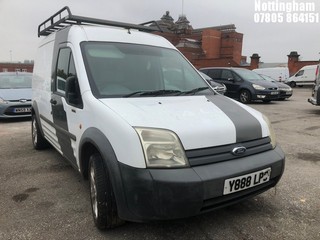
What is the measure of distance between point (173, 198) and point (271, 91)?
467 inches

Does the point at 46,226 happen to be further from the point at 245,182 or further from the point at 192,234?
the point at 245,182

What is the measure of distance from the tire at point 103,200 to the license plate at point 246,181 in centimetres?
97

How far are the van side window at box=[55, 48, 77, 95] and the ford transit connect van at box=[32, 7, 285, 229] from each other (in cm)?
1

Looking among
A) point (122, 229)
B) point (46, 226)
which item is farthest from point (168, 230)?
point (46, 226)

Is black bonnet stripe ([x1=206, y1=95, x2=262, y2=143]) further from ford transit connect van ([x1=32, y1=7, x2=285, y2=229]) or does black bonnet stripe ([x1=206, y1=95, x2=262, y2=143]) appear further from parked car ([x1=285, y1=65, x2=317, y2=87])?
parked car ([x1=285, y1=65, x2=317, y2=87])

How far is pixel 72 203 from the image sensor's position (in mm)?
3551

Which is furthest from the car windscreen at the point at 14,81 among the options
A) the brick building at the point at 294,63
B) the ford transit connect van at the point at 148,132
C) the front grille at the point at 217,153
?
the brick building at the point at 294,63

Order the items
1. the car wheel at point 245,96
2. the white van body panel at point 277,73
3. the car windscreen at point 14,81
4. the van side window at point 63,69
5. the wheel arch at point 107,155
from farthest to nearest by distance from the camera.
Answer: the white van body panel at point 277,73 < the car wheel at point 245,96 < the car windscreen at point 14,81 < the van side window at point 63,69 < the wheel arch at point 107,155

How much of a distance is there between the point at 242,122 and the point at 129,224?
1.42 metres

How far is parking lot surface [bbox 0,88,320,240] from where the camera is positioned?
290cm

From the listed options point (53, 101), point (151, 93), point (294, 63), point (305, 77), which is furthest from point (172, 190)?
point (294, 63)

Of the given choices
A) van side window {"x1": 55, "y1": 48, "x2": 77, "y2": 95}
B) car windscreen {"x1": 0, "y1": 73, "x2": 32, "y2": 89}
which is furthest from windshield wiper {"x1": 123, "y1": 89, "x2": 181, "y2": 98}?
car windscreen {"x1": 0, "y1": 73, "x2": 32, "y2": 89}

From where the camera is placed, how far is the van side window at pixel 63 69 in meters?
3.67

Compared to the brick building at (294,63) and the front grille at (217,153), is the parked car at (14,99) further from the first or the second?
the brick building at (294,63)
